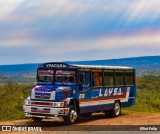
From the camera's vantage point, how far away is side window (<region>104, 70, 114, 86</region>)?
75.4 ft

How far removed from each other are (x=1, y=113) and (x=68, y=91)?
1024 cm

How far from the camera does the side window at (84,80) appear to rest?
20462mm

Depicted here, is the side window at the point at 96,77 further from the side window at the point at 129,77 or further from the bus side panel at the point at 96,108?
the side window at the point at 129,77

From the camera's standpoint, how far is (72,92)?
19953 millimetres

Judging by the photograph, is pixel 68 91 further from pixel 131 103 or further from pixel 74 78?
pixel 131 103

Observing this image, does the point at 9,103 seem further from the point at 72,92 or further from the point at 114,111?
the point at 72,92

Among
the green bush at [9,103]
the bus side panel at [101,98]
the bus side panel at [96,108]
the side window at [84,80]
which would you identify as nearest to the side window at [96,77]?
the bus side panel at [101,98]

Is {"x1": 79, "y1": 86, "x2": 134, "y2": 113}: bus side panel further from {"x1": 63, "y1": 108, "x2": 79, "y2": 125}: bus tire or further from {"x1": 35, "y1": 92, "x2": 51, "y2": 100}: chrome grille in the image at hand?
{"x1": 35, "y1": 92, "x2": 51, "y2": 100}: chrome grille

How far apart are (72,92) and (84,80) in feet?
3.79

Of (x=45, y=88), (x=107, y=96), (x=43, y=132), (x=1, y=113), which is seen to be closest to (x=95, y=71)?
(x=107, y=96)

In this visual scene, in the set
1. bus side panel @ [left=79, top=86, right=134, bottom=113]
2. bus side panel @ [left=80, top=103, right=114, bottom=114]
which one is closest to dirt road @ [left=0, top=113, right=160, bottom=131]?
bus side panel @ [left=80, top=103, right=114, bottom=114]

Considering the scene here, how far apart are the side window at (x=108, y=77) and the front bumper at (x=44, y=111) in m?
4.60

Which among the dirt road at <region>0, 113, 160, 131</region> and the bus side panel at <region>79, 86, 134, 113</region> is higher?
the bus side panel at <region>79, 86, 134, 113</region>

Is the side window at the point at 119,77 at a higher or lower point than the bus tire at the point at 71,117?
higher
